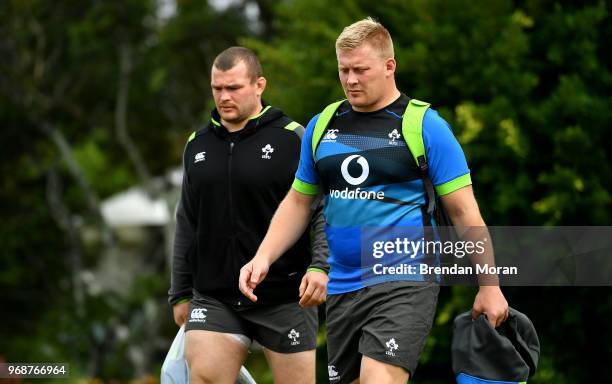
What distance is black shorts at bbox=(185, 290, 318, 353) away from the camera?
19.9 ft

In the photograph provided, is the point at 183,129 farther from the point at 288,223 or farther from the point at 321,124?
the point at 321,124

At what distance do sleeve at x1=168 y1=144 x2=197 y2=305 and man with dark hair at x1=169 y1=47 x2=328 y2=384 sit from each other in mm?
21

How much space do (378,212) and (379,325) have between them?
1.76ft

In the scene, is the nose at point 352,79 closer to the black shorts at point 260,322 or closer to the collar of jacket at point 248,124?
the collar of jacket at point 248,124

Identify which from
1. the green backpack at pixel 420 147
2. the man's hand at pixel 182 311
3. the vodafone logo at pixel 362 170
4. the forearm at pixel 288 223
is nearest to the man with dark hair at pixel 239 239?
the man's hand at pixel 182 311

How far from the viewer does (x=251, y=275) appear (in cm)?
527

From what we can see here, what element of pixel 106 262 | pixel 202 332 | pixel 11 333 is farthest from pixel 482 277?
pixel 11 333

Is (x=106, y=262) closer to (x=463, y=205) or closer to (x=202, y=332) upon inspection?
(x=202, y=332)

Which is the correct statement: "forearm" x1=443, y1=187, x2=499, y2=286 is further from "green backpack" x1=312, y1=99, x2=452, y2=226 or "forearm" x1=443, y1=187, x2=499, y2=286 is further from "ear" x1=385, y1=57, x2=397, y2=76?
"ear" x1=385, y1=57, x2=397, y2=76

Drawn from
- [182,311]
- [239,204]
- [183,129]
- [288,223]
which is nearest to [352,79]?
[288,223]

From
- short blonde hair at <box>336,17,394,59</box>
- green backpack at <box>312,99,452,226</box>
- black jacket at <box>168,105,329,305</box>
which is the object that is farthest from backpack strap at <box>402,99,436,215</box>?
black jacket at <box>168,105,329,305</box>

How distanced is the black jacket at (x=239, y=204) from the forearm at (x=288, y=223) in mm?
397

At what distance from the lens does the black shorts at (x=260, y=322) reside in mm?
6066

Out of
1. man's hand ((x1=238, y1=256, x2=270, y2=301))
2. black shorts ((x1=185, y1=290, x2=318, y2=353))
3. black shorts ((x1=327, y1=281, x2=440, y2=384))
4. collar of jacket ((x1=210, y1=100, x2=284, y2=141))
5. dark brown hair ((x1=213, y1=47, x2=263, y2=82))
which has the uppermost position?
dark brown hair ((x1=213, y1=47, x2=263, y2=82))
